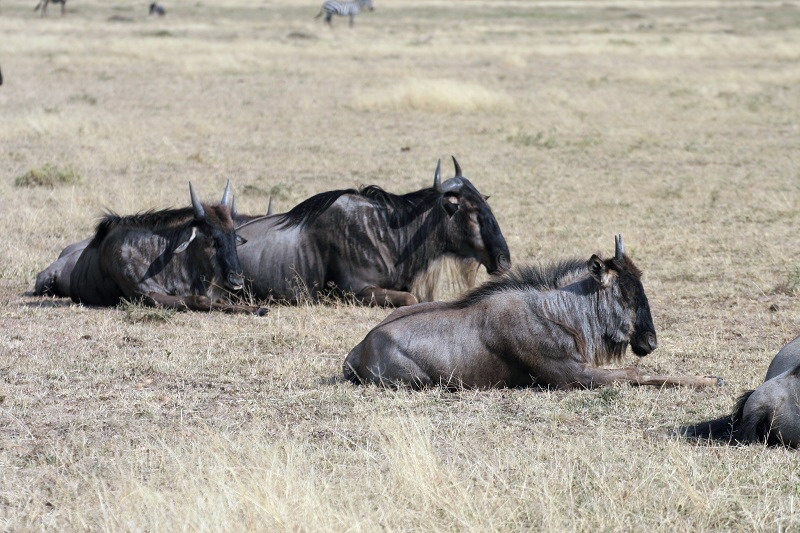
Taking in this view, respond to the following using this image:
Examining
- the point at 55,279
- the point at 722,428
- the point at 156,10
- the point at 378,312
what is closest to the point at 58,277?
the point at 55,279

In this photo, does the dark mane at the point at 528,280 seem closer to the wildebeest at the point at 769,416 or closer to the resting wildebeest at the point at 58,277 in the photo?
the wildebeest at the point at 769,416

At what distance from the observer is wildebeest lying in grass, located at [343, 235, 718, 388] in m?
6.74

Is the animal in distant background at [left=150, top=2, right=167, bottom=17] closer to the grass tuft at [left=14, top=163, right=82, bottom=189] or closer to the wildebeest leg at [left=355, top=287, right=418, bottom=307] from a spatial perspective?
the grass tuft at [left=14, top=163, right=82, bottom=189]

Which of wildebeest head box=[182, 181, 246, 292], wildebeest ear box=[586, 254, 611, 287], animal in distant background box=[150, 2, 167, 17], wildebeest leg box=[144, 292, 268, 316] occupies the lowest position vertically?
animal in distant background box=[150, 2, 167, 17]

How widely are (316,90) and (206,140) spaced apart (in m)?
7.66

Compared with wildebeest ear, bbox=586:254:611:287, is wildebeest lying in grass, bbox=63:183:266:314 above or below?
below

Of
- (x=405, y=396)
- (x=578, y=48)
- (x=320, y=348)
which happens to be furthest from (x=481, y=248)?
(x=578, y=48)

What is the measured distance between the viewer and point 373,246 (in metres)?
9.84

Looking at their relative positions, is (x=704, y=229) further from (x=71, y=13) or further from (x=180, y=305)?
(x=71, y=13)

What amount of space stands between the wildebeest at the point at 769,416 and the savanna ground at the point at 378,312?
13 centimetres

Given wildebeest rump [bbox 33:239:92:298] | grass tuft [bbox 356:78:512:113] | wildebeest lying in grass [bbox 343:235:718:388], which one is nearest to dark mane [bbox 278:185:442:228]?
wildebeest rump [bbox 33:239:92:298]

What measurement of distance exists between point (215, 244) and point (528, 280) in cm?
318

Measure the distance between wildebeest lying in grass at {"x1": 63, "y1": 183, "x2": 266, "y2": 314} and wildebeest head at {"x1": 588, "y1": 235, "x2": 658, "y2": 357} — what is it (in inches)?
127

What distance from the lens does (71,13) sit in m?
61.1
